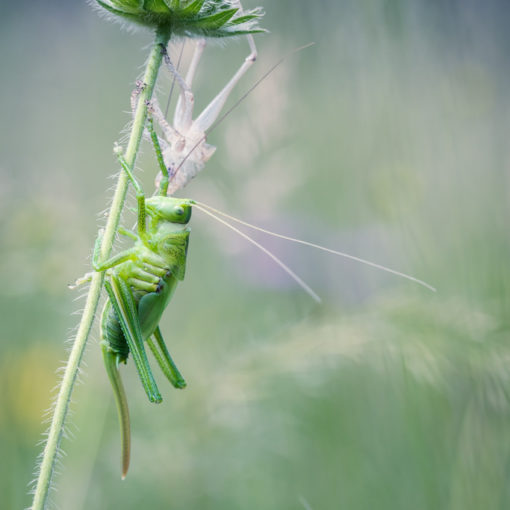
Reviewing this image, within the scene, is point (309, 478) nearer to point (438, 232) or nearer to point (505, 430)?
point (505, 430)

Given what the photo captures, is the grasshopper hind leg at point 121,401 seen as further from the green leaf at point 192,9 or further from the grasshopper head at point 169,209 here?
the green leaf at point 192,9

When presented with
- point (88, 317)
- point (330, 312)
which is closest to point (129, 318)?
point (88, 317)

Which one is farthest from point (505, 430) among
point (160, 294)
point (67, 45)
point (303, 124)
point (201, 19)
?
point (67, 45)

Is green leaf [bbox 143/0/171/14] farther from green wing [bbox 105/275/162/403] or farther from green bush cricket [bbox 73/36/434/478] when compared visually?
green wing [bbox 105/275/162/403]

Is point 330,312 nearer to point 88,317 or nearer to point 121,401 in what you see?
point 121,401

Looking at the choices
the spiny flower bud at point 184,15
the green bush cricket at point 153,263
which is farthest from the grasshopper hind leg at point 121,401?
the spiny flower bud at point 184,15

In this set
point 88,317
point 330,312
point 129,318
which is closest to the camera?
point 88,317
